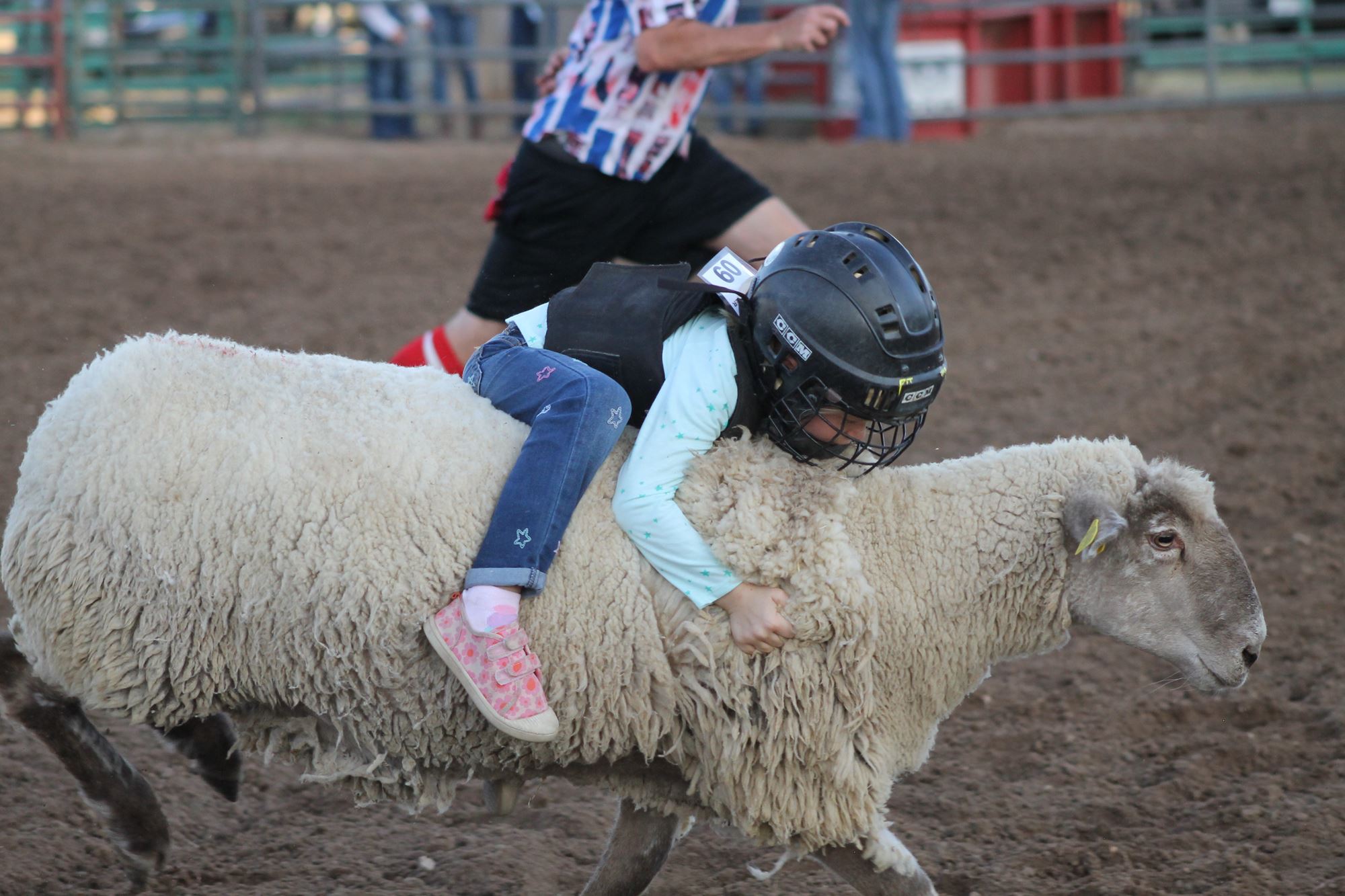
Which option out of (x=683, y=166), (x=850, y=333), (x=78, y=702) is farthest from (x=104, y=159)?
(x=850, y=333)

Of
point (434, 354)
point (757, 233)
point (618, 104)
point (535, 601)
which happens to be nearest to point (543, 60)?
point (618, 104)

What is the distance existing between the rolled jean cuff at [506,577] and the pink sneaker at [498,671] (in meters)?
0.06

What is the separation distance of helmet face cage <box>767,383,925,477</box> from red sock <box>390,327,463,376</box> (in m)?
1.50

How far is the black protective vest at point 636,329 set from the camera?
2.80 m

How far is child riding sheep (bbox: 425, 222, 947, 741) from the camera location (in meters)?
2.58

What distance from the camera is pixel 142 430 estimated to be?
104 inches

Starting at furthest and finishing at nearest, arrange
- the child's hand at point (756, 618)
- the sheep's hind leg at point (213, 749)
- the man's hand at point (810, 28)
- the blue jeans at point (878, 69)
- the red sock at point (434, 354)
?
the blue jeans at point (878, 69) → the red sock at point (434, 354) → the man's hand at point (810, 28) → the sheep's hind leg at point (213, 749) → the child's hand at point (756, 618)

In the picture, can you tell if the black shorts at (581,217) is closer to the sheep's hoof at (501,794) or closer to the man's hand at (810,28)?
the man's hand at (810,28)

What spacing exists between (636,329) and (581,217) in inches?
56.8

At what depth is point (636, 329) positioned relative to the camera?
2.82 m

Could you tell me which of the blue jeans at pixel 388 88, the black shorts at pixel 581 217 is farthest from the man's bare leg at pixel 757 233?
the blue jeans at pixel 388 88

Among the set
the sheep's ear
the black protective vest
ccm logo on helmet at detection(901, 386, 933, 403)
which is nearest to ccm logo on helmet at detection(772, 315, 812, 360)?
the black protective vest

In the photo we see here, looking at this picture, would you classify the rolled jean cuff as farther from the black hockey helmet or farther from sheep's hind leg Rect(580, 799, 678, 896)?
sheep's hind leg Rect(580, 799, 678, 896)

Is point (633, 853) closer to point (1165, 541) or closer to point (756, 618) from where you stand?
point (756, 618)
